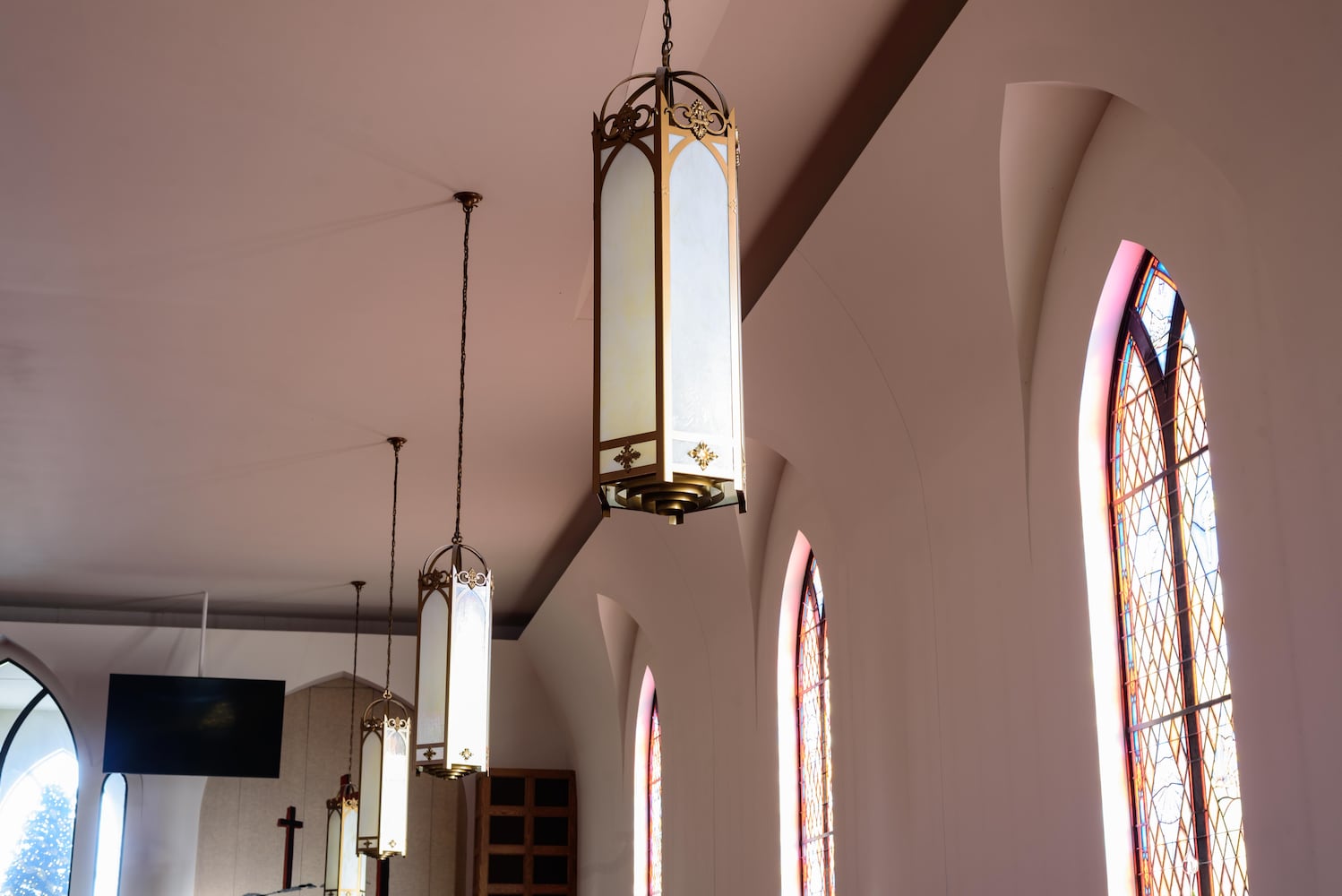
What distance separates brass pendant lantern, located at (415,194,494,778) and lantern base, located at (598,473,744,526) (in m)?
3.29

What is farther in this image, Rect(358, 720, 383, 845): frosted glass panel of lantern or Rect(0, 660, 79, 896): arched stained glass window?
Rect(0, 660, 79, 896): arched stained glass window

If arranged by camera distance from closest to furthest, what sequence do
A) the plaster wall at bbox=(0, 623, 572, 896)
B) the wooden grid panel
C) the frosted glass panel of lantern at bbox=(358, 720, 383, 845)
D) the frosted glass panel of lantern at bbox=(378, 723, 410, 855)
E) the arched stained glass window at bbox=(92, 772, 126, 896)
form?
the frosted glass panel of lantern at bbox=(378, 723, 410, 855) < the frosted glass panel of lantern at bbox=(358, 720, 383, 845) < the plaster wall at bbox=(0, 623, 572, 896) < the arched stained glass window at bbox=(92, 772, 126, 896) < the wooden grid panel

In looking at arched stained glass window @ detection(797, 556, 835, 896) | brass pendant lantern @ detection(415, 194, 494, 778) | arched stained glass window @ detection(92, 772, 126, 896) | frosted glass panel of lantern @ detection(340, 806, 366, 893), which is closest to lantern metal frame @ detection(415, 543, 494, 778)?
brass pendant lantern @ detection(415, 194, 494, 778)

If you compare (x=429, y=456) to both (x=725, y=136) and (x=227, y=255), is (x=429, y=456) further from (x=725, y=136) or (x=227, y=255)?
(x=725, y=136)

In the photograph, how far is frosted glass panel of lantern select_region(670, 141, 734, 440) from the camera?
2.72 meters

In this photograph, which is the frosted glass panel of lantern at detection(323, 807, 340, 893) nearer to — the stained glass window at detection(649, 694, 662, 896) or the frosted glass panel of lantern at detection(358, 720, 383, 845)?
the frosted glass panel of lantern at detection(358, 720, 383, 845)

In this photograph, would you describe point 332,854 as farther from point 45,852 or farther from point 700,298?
point 700,298

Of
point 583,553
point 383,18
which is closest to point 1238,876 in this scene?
point 383,18

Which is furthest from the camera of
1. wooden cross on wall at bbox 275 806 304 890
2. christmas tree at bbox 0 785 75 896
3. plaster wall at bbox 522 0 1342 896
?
christmas tree at bbox 0 785 75 896

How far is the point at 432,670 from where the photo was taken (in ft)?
20.6

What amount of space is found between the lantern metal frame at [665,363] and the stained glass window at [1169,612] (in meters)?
2.01

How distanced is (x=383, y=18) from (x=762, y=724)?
5445mm

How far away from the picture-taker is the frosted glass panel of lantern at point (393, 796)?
28.2ft

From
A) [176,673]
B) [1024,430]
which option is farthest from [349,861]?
[1024,430]
